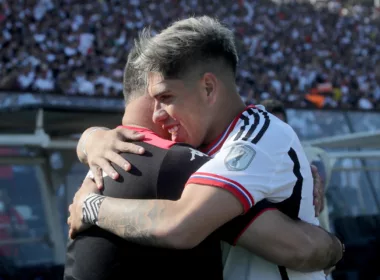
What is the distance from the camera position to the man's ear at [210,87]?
165 cm

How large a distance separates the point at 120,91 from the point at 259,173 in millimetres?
9278

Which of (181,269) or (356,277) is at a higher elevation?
(181,269)

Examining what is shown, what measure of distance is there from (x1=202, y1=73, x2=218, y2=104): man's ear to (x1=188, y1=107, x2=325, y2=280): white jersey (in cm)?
10

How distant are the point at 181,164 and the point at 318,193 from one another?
0.77m

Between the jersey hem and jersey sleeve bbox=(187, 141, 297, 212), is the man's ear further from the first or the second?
the jersey hem

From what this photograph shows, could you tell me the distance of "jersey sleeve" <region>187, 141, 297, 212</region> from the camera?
4.66 feet

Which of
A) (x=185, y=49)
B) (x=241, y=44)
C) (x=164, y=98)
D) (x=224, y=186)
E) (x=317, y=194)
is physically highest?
(x=185, y=49)

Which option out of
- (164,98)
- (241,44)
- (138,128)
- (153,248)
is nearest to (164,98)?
(164,98)

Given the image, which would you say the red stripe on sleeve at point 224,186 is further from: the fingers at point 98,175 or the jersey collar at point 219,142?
the fingers at point 98,175

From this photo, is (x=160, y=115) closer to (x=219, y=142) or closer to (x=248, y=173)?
(x=219, y=142)

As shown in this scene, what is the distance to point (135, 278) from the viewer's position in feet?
4.77

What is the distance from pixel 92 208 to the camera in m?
1.54

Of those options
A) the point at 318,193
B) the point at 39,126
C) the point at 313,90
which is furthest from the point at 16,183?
the point at 313,90

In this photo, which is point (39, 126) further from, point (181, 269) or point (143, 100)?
point (181, 269)
